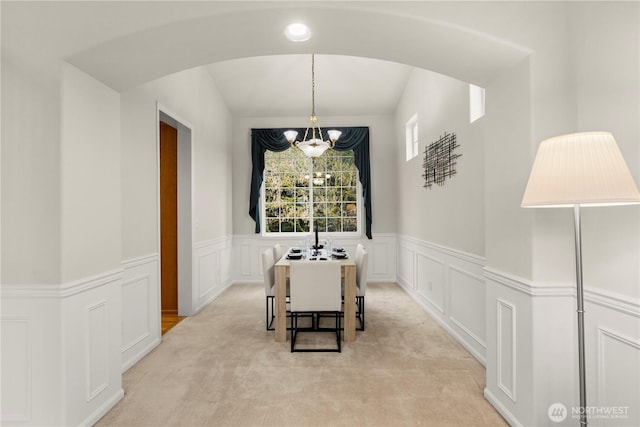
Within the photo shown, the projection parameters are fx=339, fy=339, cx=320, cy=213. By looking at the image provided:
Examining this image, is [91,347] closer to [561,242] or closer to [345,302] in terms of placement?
[345,302]

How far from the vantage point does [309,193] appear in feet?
20.7

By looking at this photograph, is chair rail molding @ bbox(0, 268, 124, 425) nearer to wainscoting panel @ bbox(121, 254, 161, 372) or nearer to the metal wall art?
wainscoting panel @ bbox(121, 254, 161, 372)

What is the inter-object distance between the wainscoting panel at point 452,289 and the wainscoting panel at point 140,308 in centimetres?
297

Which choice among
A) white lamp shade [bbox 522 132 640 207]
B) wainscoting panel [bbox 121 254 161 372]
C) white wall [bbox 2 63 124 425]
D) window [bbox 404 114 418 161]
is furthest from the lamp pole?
window [bbox 404 114 418 161]

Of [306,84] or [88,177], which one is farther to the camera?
[306,84]

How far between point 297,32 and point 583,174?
5.38 ft

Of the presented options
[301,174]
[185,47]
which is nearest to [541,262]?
[185,47]

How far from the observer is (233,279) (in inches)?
242

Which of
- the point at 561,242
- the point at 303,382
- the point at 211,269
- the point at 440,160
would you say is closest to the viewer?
the point at 561,242

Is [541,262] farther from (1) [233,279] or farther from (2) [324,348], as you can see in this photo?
(1) [233,279]

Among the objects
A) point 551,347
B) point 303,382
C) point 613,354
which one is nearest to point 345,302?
point 303,382

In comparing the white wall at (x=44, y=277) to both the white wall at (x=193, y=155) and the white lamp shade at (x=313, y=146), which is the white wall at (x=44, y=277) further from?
the white lamp shade at (x=313, y=146)

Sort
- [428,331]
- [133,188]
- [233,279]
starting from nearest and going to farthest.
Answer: [133,188]
[428,331]
[233,279]

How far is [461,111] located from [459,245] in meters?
1.29
